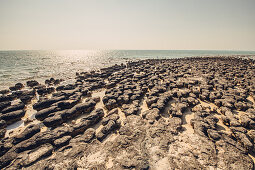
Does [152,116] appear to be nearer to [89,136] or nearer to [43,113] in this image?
[89,136]

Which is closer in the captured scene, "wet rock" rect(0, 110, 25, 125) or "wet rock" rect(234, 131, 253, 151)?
"wet rock" rect(234, 131, 253, 151)

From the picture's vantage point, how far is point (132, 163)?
4.17 m

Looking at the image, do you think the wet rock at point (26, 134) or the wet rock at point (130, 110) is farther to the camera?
the wet rock at point (130, 110)

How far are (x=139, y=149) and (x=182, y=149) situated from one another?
2.05 meters

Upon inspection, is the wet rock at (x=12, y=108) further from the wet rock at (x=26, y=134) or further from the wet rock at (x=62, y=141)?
the wet rock at (x=62, y=141)

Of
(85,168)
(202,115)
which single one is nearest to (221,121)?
(202,115)

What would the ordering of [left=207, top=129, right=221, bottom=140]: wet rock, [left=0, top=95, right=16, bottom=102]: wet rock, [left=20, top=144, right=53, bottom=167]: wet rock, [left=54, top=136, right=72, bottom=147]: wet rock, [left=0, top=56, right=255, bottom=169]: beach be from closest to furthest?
[left=0, top=56, right=255, bottom=169]: beach < [left=20, top=144, right=53, bottom=167]: wet rock < [left=207, top=129, right=221, bottom=140]: wet rock < [left=54, top=136, right=72, bottom=147]: wet rock < [left=0, top=95, right=16, bottom=102]: wet rock

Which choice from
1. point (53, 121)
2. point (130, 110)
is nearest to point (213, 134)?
point (130, 110)

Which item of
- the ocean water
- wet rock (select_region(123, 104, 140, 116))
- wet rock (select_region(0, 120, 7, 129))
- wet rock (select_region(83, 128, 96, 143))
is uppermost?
the ocean water

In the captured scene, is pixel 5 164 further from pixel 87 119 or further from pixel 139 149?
pixel 139 149

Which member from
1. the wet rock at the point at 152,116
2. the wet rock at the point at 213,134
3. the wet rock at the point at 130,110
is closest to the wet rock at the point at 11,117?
the wet rock at the point at 130,110

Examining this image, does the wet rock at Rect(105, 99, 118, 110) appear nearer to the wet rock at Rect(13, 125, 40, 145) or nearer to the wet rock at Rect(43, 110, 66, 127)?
the wet rock at Rect(43, 110, 66, 127)

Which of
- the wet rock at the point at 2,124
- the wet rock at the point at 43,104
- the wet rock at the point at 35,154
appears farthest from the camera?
the wet rock at the point at 43,104

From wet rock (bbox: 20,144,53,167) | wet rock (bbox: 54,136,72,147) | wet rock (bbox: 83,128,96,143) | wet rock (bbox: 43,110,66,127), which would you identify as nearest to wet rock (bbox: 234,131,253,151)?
wet rock (bbox: 83,128,96,143)
